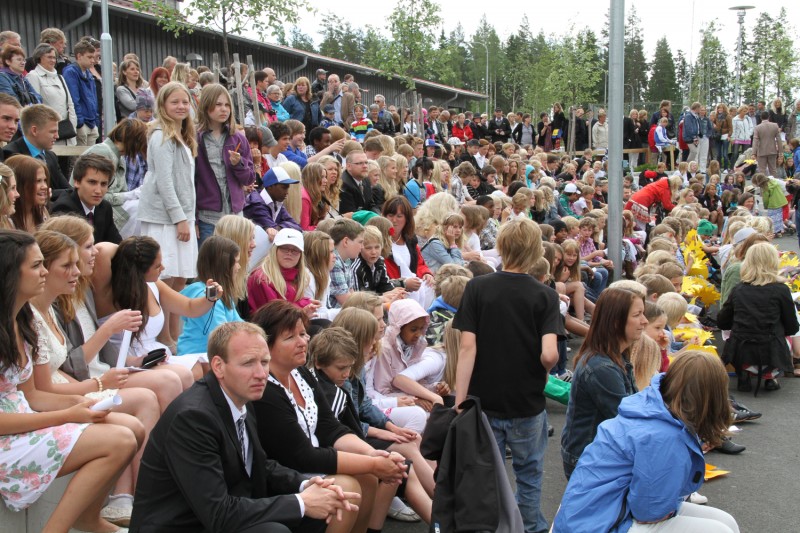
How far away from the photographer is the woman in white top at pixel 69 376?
4309 mm

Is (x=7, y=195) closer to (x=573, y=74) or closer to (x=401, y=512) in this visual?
(x=401, y=512)

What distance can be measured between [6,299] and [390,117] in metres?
15.8

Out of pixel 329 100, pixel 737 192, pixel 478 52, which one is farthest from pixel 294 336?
pixel 478 52

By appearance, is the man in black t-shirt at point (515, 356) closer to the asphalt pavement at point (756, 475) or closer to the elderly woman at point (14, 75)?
the asphalt pavement at point (756, 475)

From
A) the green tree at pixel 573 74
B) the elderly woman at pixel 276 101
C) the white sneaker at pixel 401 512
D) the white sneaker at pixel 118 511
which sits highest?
the green tree at pixel 573 74

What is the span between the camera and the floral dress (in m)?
3.80

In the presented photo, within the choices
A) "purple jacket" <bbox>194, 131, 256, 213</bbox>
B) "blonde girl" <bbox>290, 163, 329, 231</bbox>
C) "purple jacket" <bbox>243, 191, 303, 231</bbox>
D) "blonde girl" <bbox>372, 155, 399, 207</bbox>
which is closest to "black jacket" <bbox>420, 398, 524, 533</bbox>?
"purple jacket" <bbox>194, 131, 256, 213</bbox>

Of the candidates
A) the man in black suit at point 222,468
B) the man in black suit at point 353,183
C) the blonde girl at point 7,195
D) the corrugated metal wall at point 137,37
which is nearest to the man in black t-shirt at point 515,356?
the man in black suit at point 222,468

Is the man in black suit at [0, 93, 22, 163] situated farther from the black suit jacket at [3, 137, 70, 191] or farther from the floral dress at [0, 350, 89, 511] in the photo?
the floral dress at [0, 350, 89, 511]

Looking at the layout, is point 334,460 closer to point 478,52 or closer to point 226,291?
point 226,291

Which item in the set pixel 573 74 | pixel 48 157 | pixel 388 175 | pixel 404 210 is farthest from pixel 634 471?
pixel 573 74

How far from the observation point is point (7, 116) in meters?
6.50

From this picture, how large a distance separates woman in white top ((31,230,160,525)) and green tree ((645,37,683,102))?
82935 mm

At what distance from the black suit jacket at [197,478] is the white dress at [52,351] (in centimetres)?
84
